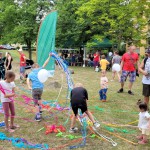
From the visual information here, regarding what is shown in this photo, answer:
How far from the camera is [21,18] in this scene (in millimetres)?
26922

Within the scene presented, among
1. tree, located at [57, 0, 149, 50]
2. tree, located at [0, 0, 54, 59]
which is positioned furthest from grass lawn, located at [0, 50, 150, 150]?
tree, located at [0, 0, 54, 59]

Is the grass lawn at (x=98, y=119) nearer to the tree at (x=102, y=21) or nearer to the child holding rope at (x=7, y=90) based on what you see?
the child holding rope at (x=7, y=90)

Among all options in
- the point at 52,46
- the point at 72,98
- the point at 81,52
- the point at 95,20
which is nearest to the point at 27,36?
the point at 81,52

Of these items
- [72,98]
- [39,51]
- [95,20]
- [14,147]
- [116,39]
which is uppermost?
[95,20]

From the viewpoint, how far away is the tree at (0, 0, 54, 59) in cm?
2584

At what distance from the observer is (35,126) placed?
5742 millimetres

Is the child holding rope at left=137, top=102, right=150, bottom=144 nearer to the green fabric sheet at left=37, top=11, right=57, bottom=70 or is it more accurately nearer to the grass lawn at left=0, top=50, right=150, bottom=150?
the grass lawn at left=0, top=50, right=150, bottom=150

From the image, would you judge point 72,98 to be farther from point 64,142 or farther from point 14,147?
point 14,147

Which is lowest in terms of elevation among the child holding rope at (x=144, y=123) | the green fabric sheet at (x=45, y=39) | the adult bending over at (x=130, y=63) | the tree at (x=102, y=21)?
the child holding rope at (x=144, y=123)

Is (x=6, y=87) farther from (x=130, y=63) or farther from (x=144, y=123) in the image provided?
(x=130, y=63)

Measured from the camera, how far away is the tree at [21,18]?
84.8 ft

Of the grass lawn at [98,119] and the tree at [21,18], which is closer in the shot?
Result: the grass lawn at [98,119]

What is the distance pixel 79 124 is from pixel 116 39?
17.2 metres

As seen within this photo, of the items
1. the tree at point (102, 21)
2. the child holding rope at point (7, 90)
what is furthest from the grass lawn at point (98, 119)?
the tree at point (102, 21)
